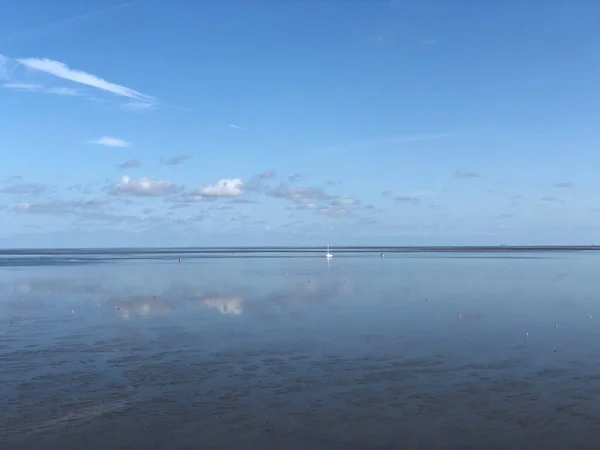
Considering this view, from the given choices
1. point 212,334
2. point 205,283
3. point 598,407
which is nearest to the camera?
point 598,407

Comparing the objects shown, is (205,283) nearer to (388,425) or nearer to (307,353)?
(307,353)

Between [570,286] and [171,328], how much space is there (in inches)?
1835

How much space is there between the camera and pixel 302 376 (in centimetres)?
2177

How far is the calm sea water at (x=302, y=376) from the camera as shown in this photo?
15.6 metres

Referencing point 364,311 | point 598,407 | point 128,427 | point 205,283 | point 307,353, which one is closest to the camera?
point 128,427

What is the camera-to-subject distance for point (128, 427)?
1609 cm

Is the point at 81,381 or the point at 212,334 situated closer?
the point at 81,381

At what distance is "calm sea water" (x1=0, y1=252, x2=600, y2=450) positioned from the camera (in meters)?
15.6

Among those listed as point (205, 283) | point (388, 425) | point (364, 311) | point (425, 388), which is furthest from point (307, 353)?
point (205, 283)

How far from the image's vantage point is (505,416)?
55.6ft

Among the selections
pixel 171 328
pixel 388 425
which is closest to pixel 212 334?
pixel 171 328

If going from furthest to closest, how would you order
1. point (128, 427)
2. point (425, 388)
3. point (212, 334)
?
point (212, 334)
point (425, 388)
point (128, 427)

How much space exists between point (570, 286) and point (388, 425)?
51432 mm

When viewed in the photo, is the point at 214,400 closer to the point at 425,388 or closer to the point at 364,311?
the point at 425,388
